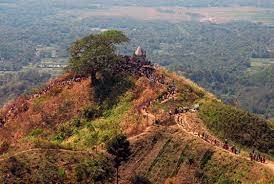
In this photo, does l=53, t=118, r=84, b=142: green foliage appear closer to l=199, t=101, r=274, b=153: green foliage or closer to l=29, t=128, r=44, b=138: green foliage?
l=29, t=128, r=44, b=138: green foliage

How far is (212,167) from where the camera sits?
98.5ft

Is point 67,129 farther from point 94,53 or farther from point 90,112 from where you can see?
point 94,53

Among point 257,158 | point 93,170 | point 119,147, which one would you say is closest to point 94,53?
point 93,170

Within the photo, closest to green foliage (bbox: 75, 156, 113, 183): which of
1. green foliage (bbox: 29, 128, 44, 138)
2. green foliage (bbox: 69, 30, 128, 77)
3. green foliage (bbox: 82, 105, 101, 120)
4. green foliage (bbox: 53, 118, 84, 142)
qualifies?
green foliage (bbox: 53, 118, 84, 142)

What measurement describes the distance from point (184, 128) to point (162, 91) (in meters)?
7.56

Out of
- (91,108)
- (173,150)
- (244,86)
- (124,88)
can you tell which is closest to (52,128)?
(91,108)

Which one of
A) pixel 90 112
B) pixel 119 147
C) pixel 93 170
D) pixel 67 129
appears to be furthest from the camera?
pixel 90 112

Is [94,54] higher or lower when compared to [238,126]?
higher

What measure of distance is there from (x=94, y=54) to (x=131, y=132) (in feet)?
39.0

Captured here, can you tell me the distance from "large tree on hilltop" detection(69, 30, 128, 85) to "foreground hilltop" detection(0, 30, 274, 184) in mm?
484

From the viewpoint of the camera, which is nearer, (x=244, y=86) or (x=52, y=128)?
(x=52, y=128)

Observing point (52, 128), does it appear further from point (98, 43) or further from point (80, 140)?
point (98, 43)

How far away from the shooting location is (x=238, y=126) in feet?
117

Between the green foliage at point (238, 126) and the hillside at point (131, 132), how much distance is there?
2.7 inches
